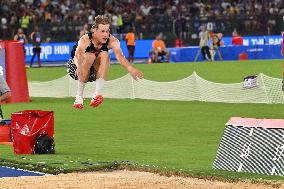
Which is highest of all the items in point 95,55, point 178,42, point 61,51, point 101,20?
point 101,20

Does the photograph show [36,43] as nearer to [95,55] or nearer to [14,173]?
[14,173]

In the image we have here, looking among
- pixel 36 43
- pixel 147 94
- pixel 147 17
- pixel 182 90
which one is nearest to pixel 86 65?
pixel 182 90

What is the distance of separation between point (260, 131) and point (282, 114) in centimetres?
1011

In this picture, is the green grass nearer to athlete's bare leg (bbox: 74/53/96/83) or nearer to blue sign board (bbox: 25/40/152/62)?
athlete's bare leg (bbox: 74/53/96/83)

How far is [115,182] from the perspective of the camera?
13.6 meters

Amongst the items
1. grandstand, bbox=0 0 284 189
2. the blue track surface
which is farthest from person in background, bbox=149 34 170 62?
the blue track surface

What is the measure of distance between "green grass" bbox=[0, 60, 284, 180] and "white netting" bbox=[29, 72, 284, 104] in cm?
76

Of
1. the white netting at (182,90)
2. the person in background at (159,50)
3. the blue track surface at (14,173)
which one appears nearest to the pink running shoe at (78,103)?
the blue track surface at (14,173)

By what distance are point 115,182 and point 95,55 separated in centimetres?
200

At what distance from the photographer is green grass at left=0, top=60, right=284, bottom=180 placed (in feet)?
52.1

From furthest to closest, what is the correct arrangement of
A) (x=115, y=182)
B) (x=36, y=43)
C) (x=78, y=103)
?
(x=36, y=43), (x=78, y=103), (x=115, y=182)

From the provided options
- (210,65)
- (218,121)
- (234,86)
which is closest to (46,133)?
(218,121)

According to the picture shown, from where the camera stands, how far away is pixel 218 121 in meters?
22.8

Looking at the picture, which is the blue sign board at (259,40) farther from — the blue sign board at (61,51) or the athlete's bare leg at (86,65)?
the athlete's bare leg at (86,65)
